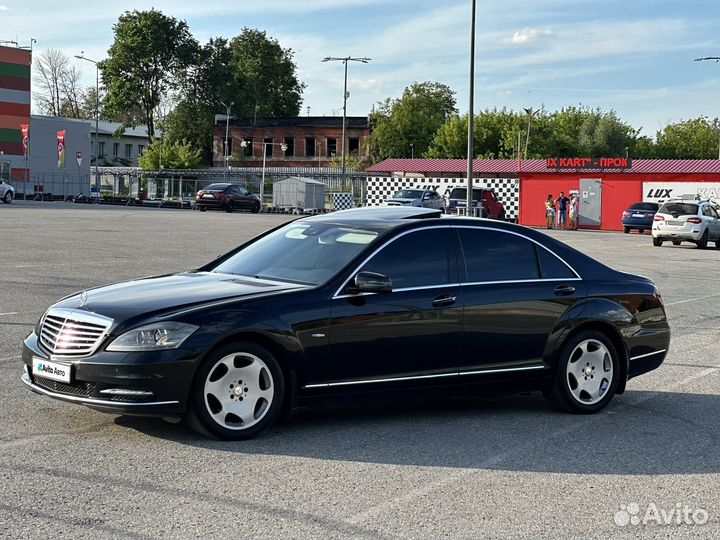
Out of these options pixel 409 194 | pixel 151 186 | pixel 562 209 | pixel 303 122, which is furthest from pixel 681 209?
pixel 303 122

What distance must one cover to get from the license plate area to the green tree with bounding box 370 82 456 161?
9444cm

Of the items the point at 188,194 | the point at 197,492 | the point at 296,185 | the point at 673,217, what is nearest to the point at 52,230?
the point at 673,217

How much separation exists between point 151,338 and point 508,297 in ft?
8.51

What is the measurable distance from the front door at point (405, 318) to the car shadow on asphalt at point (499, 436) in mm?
420

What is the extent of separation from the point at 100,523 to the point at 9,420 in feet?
7.54

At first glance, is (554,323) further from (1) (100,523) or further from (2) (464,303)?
(1) (100,523)

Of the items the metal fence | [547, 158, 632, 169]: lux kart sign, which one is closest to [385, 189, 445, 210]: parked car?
[547, 158, 632, 169]: lux kart sign

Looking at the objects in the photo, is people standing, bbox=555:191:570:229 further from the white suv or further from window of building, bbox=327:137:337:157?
window of building, bbox=327:137:337:157

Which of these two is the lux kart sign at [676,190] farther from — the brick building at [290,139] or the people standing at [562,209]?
the brick building at [290,139]

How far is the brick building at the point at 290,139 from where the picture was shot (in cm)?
10175

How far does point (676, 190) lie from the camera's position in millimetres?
50531

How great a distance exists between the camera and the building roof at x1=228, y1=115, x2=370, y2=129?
102 metres

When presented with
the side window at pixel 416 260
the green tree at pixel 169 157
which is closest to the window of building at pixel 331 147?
the green tree at pixel 169 157

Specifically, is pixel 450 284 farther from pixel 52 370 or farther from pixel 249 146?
pixel 249 146
